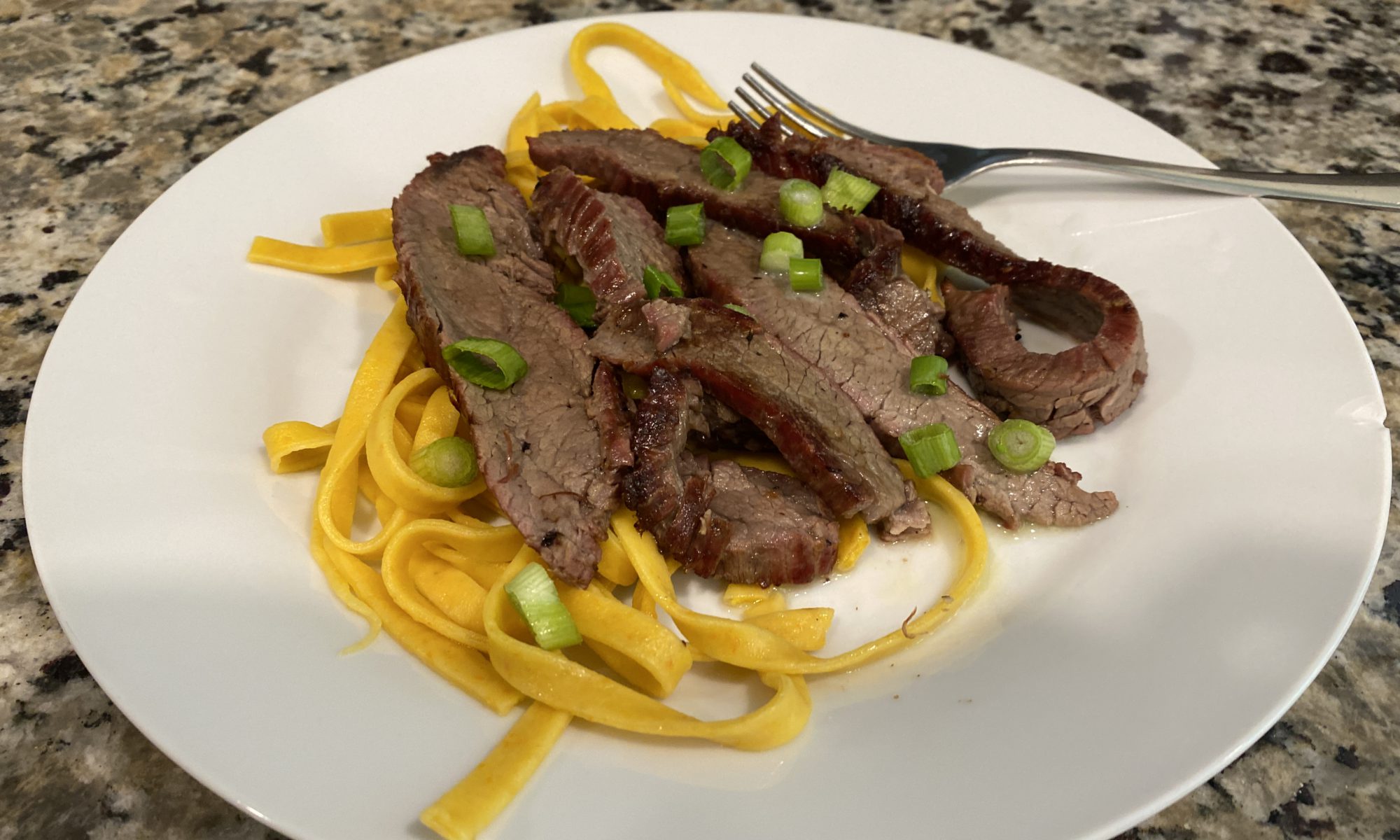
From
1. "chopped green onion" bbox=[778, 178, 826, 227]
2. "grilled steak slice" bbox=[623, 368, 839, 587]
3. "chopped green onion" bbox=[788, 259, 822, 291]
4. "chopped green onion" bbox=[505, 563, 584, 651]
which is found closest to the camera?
"chopped green onion" bbox=[505, 563, 584, 651]

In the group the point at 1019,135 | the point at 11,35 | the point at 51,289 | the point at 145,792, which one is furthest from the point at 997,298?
the point at 11,35

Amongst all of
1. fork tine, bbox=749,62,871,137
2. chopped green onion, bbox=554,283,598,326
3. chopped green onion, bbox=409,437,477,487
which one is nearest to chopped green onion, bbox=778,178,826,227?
fork tine, bbox=749,62,871,137

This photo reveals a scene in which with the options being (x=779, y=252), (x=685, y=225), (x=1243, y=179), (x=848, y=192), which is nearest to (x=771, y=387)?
(x=779, y=252)

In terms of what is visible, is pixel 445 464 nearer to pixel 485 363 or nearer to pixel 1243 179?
pixel 485 363

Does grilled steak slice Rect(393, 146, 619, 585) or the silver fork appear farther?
the silver fork

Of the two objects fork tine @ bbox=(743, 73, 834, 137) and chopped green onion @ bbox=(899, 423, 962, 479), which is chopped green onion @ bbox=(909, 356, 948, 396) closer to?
chopped green onion @ bbox=(899, 423, 962, 479)

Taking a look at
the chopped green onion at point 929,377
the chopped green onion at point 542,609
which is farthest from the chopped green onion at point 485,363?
the chopped green onion at point 929,377

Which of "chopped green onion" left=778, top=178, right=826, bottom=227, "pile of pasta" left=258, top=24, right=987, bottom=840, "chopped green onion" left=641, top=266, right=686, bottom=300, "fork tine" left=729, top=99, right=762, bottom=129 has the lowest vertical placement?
"pile of pasta" left=258, top=24, right=987, bottom=840

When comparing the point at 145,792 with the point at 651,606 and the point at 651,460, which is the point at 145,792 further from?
the point at 651,460
